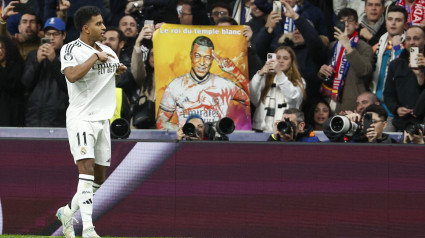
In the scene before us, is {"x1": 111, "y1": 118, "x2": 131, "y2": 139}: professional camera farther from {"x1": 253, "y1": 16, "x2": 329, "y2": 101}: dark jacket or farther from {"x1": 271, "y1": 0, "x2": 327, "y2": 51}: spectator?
{"x1": 271, "y1": 0, "x2": 327, "y2": 51}: spectator

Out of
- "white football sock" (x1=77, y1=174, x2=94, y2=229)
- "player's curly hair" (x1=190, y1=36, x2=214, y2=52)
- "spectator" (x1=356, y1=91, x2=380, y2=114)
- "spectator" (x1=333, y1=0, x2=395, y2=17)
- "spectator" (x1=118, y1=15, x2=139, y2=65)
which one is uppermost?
"spectator" (x1=333, y1=0, x2=395, y2=17)

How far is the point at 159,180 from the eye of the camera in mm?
9320

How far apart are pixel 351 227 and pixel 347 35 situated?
356 cm

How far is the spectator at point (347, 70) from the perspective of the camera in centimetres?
1123

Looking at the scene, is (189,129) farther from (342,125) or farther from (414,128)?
(414,128)

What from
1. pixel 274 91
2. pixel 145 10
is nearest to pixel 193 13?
pixel 145 10

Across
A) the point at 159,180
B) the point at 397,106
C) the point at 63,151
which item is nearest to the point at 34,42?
the point at 63,151

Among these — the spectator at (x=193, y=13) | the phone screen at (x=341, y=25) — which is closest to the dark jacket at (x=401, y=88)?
the phone screen at (x=341, y=25)

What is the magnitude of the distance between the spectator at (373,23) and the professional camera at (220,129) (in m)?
3.41

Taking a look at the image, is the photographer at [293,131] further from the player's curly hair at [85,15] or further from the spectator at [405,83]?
the player's curly hair at [85,15]

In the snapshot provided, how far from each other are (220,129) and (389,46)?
10.8 feet

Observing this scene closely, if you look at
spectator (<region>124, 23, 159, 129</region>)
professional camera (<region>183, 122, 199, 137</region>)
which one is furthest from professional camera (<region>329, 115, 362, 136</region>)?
spectator (<region>124, 23, 159, 129</region>)

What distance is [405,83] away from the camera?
10773 mm

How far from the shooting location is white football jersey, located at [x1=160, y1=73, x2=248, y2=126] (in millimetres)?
10867
